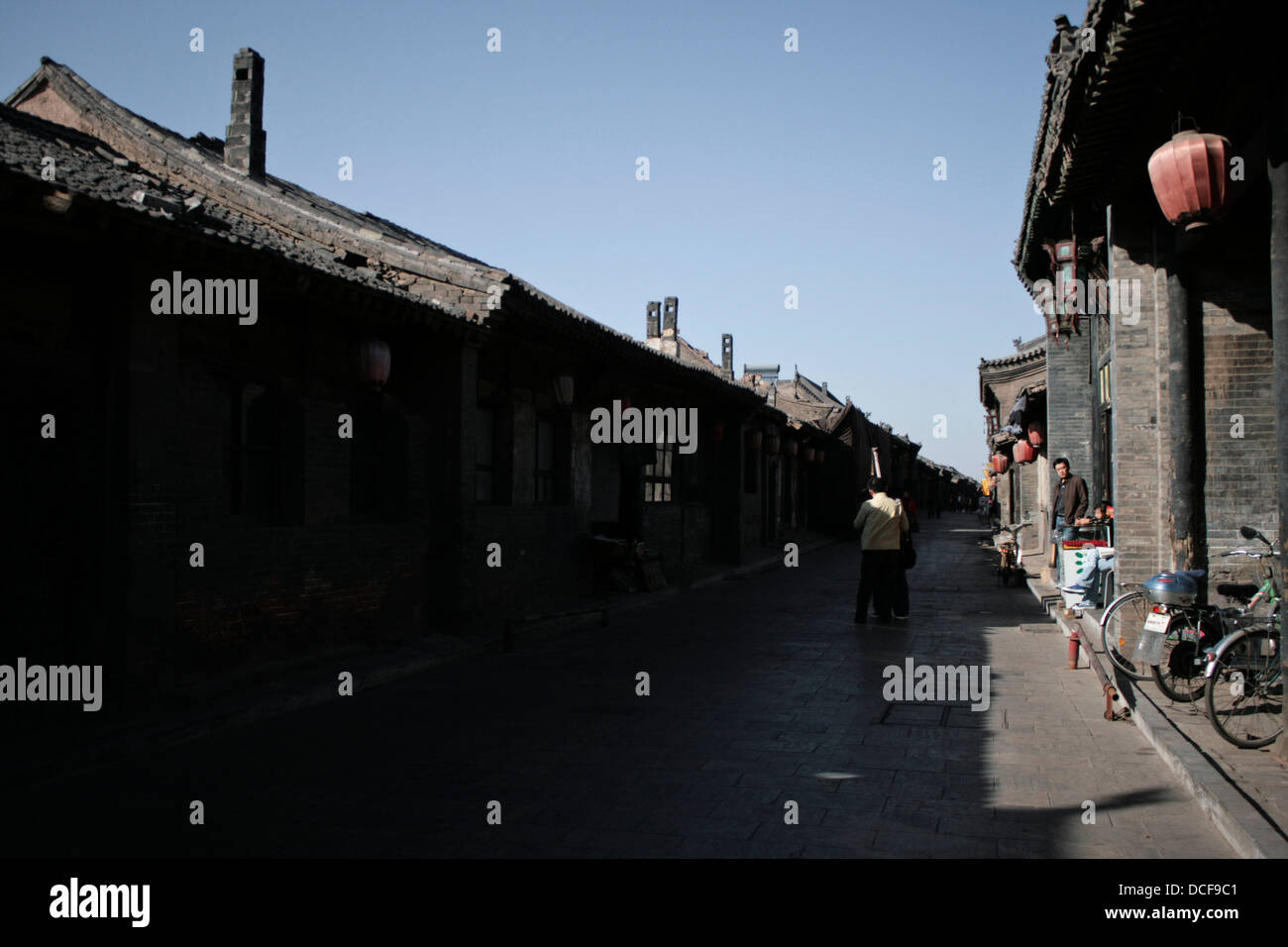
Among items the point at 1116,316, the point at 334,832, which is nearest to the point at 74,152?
the point at 334,832

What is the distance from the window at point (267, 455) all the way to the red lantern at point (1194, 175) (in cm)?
689

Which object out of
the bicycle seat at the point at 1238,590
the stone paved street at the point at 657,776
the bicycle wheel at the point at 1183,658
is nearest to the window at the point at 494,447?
the stone paved street at the point at 657,776

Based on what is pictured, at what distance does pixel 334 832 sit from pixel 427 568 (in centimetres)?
611

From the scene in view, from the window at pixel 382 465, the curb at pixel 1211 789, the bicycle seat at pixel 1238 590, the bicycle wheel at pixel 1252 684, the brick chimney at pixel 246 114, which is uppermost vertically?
the brick chimney at pixel 246 114

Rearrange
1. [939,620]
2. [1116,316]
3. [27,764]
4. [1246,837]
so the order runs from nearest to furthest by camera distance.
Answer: [1246,837], [27,764], [1116,316], [939,620]

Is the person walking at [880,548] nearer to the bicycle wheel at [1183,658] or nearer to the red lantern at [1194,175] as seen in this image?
A: the bicycle wheel at [1183,658]

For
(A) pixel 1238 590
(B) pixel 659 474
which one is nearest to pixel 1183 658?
(A) pixel 1238 590

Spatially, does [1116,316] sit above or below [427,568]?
above

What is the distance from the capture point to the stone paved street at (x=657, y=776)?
4.35 metres

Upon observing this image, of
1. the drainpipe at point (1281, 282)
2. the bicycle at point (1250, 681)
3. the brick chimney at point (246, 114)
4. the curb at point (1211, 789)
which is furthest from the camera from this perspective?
the brick chimney at point (246, 114)

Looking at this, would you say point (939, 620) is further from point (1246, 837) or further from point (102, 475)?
point (102, 475)

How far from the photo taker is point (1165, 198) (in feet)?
19.2

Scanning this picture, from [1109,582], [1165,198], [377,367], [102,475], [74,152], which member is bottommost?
[1109,582]

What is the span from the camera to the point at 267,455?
846 centimetres
